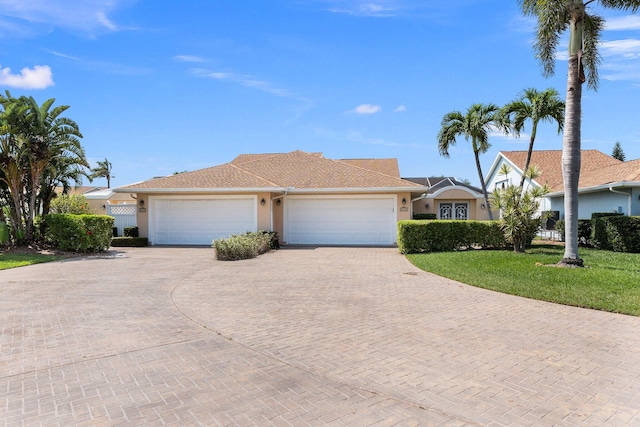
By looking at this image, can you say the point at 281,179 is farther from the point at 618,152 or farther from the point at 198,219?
the point at 618,152

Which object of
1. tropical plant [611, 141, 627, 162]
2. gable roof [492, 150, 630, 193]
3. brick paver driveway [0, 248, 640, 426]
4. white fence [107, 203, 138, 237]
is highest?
tropical plant [611, 141, 627, 162]

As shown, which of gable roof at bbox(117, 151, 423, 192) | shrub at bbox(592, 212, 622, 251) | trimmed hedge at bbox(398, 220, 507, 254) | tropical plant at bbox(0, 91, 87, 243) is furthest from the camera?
gable roof at bbox(117, 151, 423, 192)

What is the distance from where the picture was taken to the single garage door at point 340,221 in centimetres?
1825

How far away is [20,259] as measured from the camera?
1295 cm

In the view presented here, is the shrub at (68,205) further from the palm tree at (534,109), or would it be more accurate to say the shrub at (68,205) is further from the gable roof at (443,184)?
the palm tree at (534,109)

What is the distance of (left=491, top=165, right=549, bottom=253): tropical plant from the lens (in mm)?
13719

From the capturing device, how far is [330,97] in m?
18.7

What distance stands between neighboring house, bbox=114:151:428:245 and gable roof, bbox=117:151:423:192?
46mm

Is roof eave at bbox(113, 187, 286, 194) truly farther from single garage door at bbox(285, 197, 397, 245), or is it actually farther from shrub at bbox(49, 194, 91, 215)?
shrub at bbox(49, 194, 91, 215)

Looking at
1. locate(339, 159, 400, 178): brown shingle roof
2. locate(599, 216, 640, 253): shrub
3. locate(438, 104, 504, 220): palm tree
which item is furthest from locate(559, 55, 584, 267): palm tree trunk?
locate(339, 159, 400, 178): brown shingle roof

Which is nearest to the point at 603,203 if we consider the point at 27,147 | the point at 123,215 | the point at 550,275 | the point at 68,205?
the point at 550,275

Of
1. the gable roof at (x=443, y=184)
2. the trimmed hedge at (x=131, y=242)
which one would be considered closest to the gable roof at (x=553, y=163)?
the gable roof at (x=443, y=184)

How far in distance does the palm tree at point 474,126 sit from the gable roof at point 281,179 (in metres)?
4.30

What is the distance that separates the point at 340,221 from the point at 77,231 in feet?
35.8
